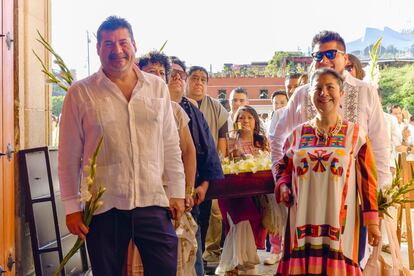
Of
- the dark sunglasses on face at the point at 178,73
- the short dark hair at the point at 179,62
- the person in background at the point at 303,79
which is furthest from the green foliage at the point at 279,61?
the dark sunglasses on face at the point at 178,73

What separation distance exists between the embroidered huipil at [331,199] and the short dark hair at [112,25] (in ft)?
4.48

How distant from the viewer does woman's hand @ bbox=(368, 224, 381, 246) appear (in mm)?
4038

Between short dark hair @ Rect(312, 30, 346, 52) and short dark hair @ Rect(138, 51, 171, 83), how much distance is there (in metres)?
1.00

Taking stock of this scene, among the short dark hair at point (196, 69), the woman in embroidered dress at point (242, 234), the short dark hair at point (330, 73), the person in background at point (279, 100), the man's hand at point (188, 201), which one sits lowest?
the woman in embroidered dress at point (242, 234)

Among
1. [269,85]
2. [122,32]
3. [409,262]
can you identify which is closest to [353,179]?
[122,32]

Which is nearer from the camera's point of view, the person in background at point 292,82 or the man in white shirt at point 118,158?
the man in white shirt at point 118,158

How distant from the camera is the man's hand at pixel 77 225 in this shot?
322cm

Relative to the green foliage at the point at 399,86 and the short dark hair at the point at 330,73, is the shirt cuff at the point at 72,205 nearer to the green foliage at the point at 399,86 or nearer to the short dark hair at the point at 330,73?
the short dark hair at the point at 330,73

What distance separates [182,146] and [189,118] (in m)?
0.41

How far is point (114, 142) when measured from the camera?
3.22m

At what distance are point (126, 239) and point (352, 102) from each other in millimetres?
1850

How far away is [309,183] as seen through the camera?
4059 mm

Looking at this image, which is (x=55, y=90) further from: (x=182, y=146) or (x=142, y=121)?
(x=142, y=121)

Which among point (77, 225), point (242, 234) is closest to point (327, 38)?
point (77, 225)
